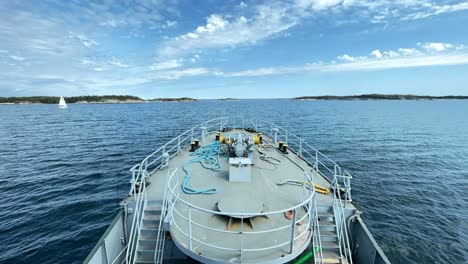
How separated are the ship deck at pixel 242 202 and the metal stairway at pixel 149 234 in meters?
0.41

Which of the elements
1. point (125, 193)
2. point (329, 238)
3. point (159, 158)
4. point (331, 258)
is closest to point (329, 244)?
point (329, 238)

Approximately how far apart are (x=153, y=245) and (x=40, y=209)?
11026mm

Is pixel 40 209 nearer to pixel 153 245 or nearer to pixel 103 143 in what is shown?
pixel 153 245

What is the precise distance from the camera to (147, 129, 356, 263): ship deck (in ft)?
15.0

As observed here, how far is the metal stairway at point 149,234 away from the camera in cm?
541

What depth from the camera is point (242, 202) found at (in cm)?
575

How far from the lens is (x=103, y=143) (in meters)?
26.8

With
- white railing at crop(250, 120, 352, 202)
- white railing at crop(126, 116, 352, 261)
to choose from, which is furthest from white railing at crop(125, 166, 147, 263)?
white railing at crop(250, 120, 352, 202)

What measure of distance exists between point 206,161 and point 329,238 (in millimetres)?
5643

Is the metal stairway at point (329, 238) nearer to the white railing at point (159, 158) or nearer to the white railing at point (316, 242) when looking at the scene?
the white railing at point (316, 242)

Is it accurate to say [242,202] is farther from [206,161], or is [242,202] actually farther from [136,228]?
[206,161]

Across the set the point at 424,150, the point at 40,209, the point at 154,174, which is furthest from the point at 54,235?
the point at 424,150

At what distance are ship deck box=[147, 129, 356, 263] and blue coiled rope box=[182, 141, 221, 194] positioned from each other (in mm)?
149

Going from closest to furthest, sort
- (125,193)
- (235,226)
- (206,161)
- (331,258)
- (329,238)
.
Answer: (235,226), (331,258), (329,238), (206,161), (125,193)
